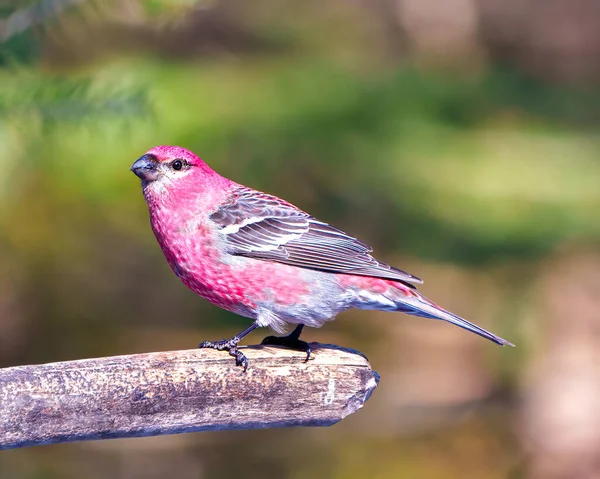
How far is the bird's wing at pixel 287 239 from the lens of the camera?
3.62 m

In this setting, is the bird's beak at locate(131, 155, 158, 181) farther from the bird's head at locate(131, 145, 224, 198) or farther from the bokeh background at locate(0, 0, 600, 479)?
the bokeh background at locate(0, 0, 600, 479)

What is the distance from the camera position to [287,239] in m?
3.77

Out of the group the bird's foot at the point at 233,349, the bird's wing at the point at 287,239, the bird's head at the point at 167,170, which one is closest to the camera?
the bird's foot at the point at 233,349

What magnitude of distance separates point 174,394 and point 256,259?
96 centimetres

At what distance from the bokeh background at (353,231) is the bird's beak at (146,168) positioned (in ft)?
3.18

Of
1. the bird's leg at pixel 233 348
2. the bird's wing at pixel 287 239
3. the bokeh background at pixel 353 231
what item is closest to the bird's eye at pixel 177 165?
the bird's wing at pixel 287 239

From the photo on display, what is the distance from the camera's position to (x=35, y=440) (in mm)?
2578

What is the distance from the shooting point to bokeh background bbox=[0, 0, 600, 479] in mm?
5852

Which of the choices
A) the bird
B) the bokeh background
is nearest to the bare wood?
the bird

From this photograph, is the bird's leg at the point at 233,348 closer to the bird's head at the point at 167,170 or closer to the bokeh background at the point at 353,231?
the bird's head at the point at 167,170

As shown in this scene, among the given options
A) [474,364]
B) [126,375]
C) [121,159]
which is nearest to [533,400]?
[474,364]

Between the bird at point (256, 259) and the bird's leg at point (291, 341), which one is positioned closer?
the bird's leg at point (291, 341)

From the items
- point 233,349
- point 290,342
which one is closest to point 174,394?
point 233,349

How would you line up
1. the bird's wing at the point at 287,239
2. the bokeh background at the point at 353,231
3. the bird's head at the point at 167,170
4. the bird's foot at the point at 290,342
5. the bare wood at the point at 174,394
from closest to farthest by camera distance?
the bare wood at the point at 174,394 → the bird's foot at the point at 290,342 → the bird's head at the point at 167,170 → the bird's wing at the point at 287,239 → the bokeh background at the point at 353,231
